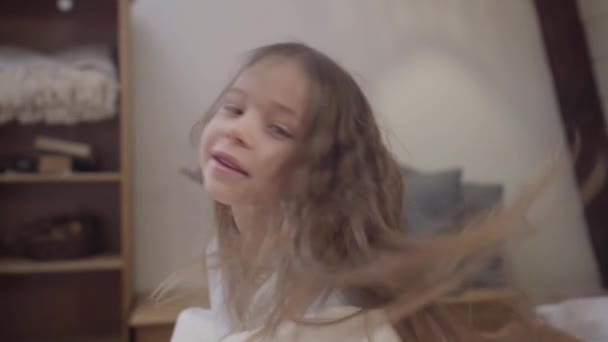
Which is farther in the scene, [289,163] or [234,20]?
[234,20]

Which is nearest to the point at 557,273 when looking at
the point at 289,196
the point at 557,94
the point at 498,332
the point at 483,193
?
the point at 483,193

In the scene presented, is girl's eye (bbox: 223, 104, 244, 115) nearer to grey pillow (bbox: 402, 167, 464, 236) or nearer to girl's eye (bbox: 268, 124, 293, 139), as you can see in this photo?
girl's eye (bbox: 268, 124, 293, 139)

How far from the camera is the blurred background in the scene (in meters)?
1.62

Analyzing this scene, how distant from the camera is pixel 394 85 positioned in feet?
6.73

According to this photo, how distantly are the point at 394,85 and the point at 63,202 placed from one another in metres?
1.26

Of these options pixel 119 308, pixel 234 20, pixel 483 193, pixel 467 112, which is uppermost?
pixel 234 20

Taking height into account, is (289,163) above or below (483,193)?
above

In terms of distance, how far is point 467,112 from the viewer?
6.95ft

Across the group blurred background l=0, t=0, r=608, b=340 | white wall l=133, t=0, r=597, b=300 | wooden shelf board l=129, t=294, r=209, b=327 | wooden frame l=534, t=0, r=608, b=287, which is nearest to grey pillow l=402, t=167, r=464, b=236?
blurred background l=0, t=0, r=608, b=340

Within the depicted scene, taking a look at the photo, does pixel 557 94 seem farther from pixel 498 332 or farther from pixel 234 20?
pixel 498 332

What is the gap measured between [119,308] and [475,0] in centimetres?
178

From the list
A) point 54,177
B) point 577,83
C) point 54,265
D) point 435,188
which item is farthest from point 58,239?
point 577,83

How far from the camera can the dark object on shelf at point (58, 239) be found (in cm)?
159

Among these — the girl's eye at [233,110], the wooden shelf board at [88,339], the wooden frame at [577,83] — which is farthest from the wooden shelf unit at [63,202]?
the wooden frame at [577,83]
